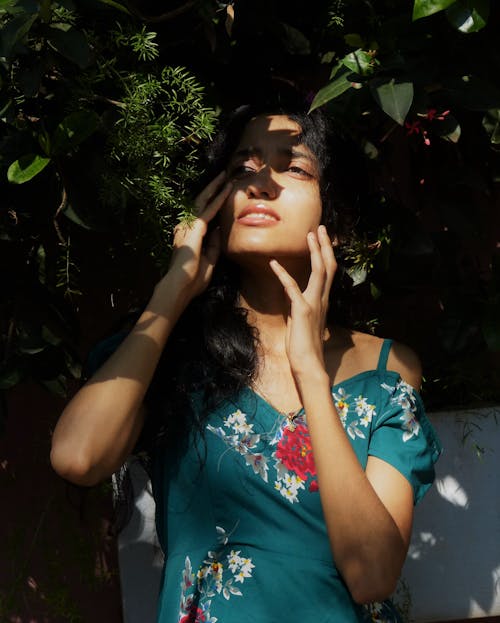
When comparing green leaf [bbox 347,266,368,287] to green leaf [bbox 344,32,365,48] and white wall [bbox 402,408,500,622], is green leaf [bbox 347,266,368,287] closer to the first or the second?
white wall [bbox 402,408,500,622]

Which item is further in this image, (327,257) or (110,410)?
(327,257)

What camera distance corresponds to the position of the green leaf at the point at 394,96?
140 centimetres

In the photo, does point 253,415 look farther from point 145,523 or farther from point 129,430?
point 145,523

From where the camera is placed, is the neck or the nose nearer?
the nose

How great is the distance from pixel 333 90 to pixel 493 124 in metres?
0.33

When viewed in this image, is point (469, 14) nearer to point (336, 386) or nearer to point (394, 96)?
point (394, 96)

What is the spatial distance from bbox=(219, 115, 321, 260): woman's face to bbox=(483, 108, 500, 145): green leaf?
0.30 metres

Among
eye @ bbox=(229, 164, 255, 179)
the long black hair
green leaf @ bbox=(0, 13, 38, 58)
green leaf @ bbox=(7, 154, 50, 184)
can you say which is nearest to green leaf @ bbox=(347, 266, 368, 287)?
the long black hair

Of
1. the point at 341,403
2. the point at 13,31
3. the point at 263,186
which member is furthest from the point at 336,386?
the point at 13,31

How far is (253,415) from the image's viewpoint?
5.37ft

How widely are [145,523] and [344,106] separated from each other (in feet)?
2.88

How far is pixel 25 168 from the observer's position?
1.43m

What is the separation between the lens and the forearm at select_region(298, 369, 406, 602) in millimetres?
1438

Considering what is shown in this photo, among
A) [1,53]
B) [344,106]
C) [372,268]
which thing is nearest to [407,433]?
[372,268]
